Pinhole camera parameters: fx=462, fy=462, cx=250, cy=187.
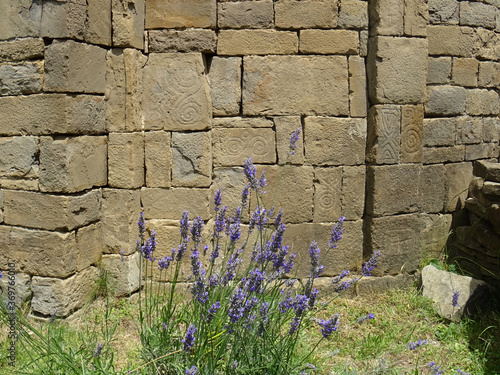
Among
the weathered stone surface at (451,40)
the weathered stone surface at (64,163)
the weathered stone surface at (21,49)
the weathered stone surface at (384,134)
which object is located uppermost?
the weathered stone surface at (451,40)

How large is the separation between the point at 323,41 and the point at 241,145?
1.30 metres

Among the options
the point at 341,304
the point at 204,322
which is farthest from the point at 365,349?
the point at 204,322

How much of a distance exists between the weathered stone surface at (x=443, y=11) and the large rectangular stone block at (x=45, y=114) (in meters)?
3.75

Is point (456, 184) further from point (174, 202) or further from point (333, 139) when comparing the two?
point (174, 202)

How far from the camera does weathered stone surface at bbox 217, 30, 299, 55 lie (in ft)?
14.7

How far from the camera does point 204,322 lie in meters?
2.41

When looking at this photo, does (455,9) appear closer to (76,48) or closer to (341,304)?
(341,304)

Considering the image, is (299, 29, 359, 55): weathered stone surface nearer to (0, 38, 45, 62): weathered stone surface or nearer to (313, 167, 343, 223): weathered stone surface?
(313, 167, 343, 223): weathered stone surface

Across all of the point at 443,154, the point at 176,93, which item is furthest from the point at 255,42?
the point at 443,154

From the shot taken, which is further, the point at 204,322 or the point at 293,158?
the point at 293,158

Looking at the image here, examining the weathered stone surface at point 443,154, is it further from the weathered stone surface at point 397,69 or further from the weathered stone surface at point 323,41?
the weathered stone surface at point 323,41

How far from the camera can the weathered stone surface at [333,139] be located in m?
4.61

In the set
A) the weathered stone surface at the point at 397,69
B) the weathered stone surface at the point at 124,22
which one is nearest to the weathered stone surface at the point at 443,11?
the weathered stone surface at the point at 397,69

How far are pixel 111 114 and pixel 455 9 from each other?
3940mm
